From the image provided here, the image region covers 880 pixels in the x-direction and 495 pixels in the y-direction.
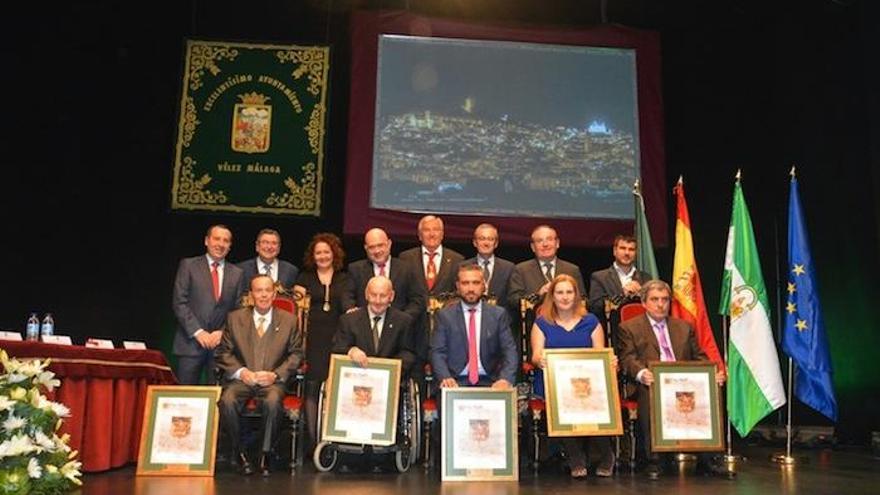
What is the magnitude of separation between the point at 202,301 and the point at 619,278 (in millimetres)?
2916

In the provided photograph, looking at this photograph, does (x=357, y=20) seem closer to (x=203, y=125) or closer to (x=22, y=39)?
(x=203, y=125)

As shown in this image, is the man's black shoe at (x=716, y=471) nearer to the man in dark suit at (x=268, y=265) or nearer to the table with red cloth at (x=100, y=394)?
the man in dark suit at (x=268, y=265)

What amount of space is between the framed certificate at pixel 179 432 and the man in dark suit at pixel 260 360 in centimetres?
18

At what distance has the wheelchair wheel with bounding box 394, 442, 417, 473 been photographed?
192 inches

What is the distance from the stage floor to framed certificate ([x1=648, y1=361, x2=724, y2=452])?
201 mm

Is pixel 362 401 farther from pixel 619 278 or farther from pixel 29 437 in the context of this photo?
pixel 619 278

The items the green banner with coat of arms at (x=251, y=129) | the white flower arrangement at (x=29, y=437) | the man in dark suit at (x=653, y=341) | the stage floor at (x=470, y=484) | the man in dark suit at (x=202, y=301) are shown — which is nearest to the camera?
the white flower arrangement at (x=29, y=437)

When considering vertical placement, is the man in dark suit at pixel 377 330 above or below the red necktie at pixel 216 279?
below

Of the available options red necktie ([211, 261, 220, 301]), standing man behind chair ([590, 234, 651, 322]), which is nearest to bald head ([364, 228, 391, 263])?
red necktie ([211, 261, 220, 301])

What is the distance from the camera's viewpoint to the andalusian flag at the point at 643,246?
6.22 meters

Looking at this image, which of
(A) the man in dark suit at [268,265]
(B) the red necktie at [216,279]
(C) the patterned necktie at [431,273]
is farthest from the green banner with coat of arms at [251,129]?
(C) the patterned necktie at [431,273]

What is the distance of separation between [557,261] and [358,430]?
79.0 inches

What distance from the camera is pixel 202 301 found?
576 centimetres

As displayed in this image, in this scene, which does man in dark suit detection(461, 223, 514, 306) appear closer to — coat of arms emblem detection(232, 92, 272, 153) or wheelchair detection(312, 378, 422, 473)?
wheelchair detection(312, 378, 422, 473)
